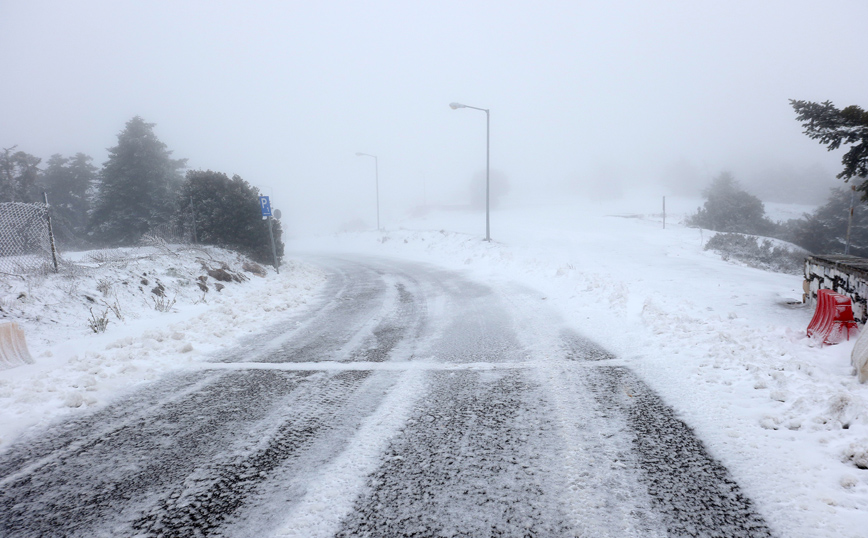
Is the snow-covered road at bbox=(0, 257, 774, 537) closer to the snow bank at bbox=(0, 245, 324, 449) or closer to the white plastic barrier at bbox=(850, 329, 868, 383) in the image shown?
the snow bank at bbox=(0, 245, 324, 449)

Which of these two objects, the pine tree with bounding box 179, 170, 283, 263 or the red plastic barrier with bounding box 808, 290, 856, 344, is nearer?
the red plastic barrier with bounding box 808, 290, 856, 344

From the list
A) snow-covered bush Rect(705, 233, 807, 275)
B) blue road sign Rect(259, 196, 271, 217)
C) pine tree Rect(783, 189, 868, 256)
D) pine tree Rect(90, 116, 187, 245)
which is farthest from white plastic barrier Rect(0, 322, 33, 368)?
pine tree Rect(783, 189, 868, 256)

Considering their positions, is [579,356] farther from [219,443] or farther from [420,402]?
[219,443]

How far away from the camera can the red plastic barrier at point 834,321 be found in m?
4.63

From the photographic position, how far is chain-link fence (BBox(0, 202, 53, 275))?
27.0 feet

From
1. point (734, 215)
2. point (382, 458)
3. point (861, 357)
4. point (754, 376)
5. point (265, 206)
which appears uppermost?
point (734, 215)

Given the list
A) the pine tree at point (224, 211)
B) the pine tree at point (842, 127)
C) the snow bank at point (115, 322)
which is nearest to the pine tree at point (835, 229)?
the pine tree at point (842, 127)

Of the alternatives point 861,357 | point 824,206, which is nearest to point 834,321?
point 861,357

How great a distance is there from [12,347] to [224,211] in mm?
11419

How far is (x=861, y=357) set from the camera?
3709 mm

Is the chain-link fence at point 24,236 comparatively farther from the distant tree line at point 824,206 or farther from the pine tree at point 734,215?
the pine tree at point 734,215

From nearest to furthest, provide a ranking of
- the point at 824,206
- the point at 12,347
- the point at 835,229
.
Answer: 1. the point at 12,347
2. the point at 835,229
3. the point at 824,206

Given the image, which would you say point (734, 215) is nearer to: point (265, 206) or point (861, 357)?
point (265, 206)

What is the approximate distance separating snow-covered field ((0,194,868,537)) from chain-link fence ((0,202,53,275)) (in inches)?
45.9
